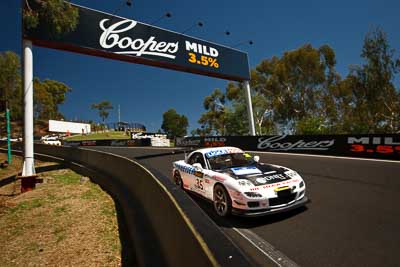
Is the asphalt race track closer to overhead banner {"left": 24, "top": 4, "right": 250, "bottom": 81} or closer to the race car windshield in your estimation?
the race car windshield

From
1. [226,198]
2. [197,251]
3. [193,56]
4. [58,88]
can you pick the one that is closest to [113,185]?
[226,198]

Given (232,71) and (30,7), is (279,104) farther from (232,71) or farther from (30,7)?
(30,7)

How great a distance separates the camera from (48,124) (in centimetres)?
7700

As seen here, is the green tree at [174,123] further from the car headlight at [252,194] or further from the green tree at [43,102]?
the car headlight at [252,194]

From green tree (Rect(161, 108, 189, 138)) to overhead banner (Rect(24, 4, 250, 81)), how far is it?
91665 millimetres

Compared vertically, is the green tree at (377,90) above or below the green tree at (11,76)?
below

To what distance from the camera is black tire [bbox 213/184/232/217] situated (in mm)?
5254

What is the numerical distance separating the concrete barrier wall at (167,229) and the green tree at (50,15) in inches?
369

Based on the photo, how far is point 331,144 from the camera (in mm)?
14867

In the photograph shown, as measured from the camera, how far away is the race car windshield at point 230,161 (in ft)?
20.7

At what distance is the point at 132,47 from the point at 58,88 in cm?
9687

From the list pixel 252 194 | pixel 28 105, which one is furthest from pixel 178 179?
pixel 28 105

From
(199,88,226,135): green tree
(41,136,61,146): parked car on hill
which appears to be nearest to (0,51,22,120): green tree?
(41,136,61,146): parked car on hill

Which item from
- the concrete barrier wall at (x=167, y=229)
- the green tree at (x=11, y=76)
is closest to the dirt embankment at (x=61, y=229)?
the concrete barrier wall at (x=167, y=229)
